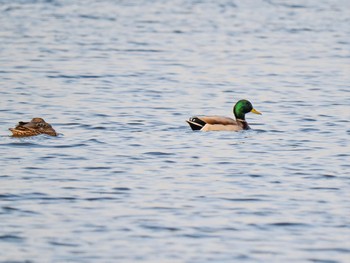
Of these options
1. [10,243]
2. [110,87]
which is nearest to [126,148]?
[10,243]

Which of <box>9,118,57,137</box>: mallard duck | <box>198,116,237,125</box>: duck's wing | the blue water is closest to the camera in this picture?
the blue water

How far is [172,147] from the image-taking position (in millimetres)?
18906

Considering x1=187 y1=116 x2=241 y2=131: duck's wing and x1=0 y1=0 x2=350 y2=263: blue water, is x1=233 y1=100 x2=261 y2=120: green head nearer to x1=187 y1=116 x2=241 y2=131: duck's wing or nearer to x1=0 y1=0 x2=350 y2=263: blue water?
x1=0 y1=0 x2=350 y2=263: blue water

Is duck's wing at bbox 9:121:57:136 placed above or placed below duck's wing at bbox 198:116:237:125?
above

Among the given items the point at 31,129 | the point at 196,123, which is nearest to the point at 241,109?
the point at 196,123

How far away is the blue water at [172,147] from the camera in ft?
41.9

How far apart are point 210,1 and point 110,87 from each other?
2437 cm

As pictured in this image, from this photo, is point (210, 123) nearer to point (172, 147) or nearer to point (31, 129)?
point (172, 147)

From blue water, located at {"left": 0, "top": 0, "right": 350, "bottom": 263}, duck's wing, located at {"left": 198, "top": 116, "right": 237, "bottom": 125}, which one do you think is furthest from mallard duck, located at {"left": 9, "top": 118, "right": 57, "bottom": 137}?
duck's wing, located at {"left": 198, "top": 116, "right": 237, "bottom": 125}

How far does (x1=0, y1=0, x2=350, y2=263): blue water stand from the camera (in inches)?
503

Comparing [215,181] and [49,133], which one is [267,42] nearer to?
[49,133]

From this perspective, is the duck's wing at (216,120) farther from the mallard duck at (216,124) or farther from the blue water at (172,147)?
the blue water at (172,147)

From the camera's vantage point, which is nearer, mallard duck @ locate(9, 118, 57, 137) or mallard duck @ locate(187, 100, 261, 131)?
mallard duck @ locate(9, 118, 57, 137)

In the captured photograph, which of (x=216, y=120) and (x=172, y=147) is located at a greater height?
(x=216, y=120)
